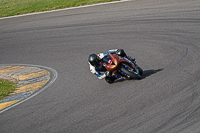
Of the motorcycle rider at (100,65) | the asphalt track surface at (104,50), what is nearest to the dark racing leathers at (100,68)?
the motorcycle rider at (100,65)

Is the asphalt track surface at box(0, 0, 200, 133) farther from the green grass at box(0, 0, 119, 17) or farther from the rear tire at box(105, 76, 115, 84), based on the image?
the green grass at box(0, 0, 119, 17)

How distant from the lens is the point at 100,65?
9586mm

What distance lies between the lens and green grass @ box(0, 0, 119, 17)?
65.6 ft

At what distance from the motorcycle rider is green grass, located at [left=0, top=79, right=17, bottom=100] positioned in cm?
377

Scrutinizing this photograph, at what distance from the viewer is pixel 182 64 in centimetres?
966

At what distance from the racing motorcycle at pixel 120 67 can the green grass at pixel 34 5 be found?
10.7 meters

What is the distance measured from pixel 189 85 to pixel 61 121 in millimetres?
3689

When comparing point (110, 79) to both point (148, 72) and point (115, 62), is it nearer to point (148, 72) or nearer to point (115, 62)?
point (115, 62)

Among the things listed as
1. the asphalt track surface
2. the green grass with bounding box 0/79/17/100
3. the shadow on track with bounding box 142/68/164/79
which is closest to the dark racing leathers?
the asphalt track surface

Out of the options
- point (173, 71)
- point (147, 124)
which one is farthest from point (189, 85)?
point (147, 124)

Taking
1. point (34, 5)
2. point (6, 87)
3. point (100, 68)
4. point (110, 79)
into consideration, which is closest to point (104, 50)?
point (100, 68)

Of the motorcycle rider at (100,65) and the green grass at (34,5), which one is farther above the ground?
the green grass at (34,5)

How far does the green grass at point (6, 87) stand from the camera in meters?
10.9

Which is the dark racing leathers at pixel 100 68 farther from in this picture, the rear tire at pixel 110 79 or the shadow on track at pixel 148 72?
the shadow on track at pixel 148 72
